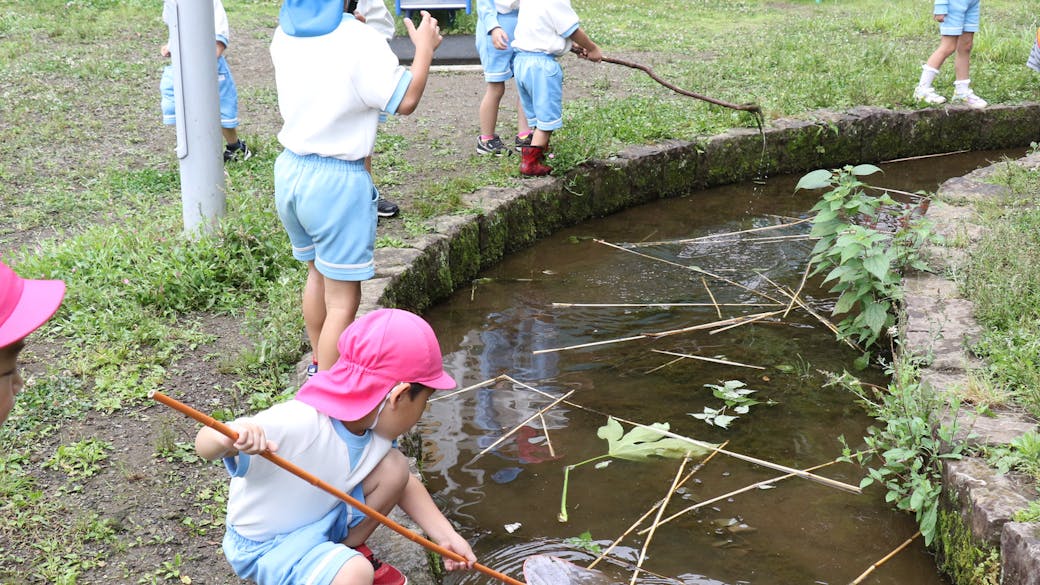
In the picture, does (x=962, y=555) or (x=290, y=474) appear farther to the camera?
(x=962, y=555)

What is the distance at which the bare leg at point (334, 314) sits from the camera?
3.55 m

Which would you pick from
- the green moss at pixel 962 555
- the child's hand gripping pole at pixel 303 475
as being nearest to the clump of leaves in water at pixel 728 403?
the green moss at pixel 962 555

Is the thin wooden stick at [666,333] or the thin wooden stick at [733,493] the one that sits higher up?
the thin wooden stick at [666,333]

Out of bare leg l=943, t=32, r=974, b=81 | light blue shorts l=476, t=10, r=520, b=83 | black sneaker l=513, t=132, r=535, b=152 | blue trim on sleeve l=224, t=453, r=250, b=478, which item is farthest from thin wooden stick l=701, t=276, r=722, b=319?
bare leg l=943, t=32, r=974, b=81

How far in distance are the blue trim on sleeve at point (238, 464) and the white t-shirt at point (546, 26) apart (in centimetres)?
400

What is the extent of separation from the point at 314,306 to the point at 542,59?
8.91 ft

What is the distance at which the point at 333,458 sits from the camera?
2557mm

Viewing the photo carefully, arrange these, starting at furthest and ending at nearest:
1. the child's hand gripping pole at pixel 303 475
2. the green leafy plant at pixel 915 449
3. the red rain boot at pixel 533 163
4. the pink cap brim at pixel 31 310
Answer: the red rain boot at pixel 533 163 → the green leafy plant at pixel 915 449 → the child's hand gripping pole at pixel 303 475 → the pink cap brim at pixel 31 310

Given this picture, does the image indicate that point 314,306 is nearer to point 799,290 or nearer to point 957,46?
point 799,290

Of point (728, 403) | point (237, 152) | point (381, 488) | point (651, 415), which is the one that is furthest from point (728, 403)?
point (237, 152)

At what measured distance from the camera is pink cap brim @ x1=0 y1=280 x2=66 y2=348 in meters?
1.86

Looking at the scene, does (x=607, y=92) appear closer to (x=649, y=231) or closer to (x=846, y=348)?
(x=649, y=231)

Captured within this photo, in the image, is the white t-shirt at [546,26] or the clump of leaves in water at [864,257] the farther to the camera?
the white t-shirt at [546,26]

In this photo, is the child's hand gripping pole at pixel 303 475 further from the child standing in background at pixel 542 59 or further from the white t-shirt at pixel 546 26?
the white t-shirt at pixel 546 26
